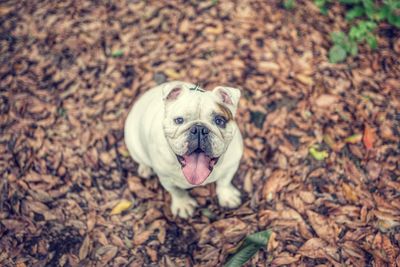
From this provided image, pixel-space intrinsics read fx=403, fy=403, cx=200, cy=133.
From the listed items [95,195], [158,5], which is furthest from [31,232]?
[158,5]

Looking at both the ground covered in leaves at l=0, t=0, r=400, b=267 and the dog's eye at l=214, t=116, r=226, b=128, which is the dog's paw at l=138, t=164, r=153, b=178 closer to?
the ground covered in leaves at l=0, t=0, r=400, b=267

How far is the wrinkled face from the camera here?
336 cm

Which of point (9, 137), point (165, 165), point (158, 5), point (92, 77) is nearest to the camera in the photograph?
point (165, 165)

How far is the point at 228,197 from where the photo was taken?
450cm

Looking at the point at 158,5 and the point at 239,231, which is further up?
the point at 158,5

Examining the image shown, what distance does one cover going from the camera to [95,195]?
4676mm

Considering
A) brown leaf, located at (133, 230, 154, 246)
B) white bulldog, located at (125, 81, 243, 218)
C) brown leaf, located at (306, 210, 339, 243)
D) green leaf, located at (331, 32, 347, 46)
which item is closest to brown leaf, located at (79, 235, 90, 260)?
brown leaf, located at (133, 230, 154, 246)

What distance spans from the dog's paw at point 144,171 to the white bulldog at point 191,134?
1.92 feet

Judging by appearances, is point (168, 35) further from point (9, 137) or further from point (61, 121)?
point (9, 137)

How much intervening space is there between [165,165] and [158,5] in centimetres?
300

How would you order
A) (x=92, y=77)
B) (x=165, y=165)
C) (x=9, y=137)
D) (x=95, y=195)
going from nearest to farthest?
(x=165, y=165) → (x=95, y=195) → (x=9, y=137) → (x=92, y=77)

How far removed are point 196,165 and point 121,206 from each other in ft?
4.84

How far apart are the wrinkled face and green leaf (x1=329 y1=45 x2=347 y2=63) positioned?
90.2 inches

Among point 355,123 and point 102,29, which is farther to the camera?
point 102,29
